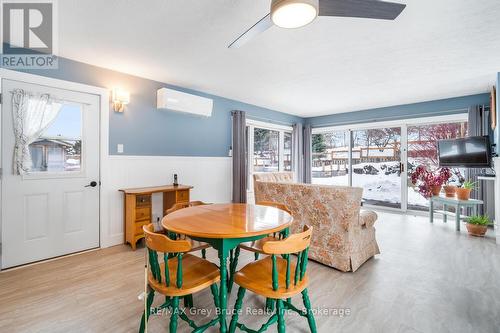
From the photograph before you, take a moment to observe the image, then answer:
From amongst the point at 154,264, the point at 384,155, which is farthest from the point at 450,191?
the point at 154,264

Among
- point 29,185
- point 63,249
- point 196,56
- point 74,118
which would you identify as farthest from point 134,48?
point 63,249

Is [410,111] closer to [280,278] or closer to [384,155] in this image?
[384,155]

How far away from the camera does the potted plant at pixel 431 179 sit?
4508 mm

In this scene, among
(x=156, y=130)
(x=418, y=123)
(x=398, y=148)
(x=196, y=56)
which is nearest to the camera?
(x=196, y=56)

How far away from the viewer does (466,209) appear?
4535 mm

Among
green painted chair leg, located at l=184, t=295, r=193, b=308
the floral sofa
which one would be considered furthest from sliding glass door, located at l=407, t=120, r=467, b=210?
green painted chair leg, located at l=184, t=295, r=193, b=308

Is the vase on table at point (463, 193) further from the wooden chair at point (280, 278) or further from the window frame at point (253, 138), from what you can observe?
the wooden chair at point (280, 278)

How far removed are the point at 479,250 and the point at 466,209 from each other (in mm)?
1704

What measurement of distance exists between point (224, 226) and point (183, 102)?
114 inches

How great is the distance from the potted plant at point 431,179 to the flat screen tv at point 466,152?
217 millimetres

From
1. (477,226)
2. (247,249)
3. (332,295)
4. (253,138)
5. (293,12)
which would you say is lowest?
(332,295)

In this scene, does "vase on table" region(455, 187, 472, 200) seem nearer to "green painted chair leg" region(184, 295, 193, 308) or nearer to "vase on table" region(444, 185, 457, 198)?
"vase on table" region(444, 185, 457, 198)

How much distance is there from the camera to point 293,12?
59.2 inches

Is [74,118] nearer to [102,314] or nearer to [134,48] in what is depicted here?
[134,48]
